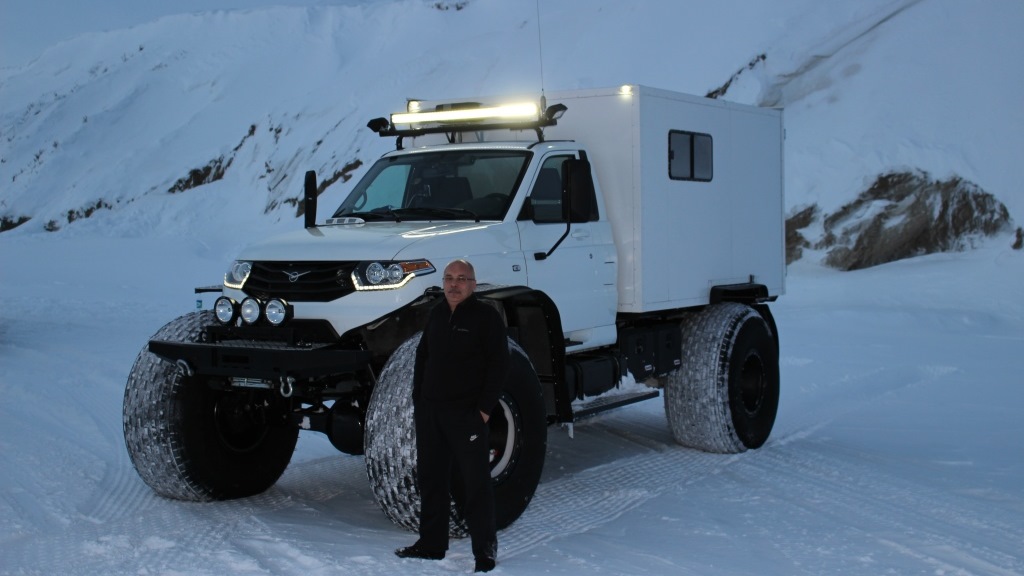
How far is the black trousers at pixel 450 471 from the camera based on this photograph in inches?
247

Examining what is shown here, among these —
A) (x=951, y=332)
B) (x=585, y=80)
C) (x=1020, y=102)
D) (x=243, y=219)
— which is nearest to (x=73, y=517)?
(x=951, y=332)

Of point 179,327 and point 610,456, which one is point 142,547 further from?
point 610,456

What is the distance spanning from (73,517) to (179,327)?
136cm

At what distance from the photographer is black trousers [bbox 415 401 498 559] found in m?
6.27

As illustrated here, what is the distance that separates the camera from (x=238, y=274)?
306 inches

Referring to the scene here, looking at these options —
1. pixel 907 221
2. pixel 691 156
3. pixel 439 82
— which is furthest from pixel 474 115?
pixel 439 82

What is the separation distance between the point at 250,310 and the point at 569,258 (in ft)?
7.83

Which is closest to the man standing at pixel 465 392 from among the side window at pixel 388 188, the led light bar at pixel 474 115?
the side window at pixel 388 188

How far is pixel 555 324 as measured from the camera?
806 cm

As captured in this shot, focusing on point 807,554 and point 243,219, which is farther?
point 243,219

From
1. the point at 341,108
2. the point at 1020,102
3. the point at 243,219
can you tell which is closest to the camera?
the point at 1020,102

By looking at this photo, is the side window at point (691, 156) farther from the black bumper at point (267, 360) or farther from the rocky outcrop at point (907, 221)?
the rocky outcrop at point (907, 221)

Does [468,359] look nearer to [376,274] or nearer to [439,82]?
[376,274]

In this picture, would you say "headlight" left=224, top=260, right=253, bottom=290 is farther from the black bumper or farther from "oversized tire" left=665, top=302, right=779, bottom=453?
"oversized tire" left=665, top=302, right=779, bottom=453
